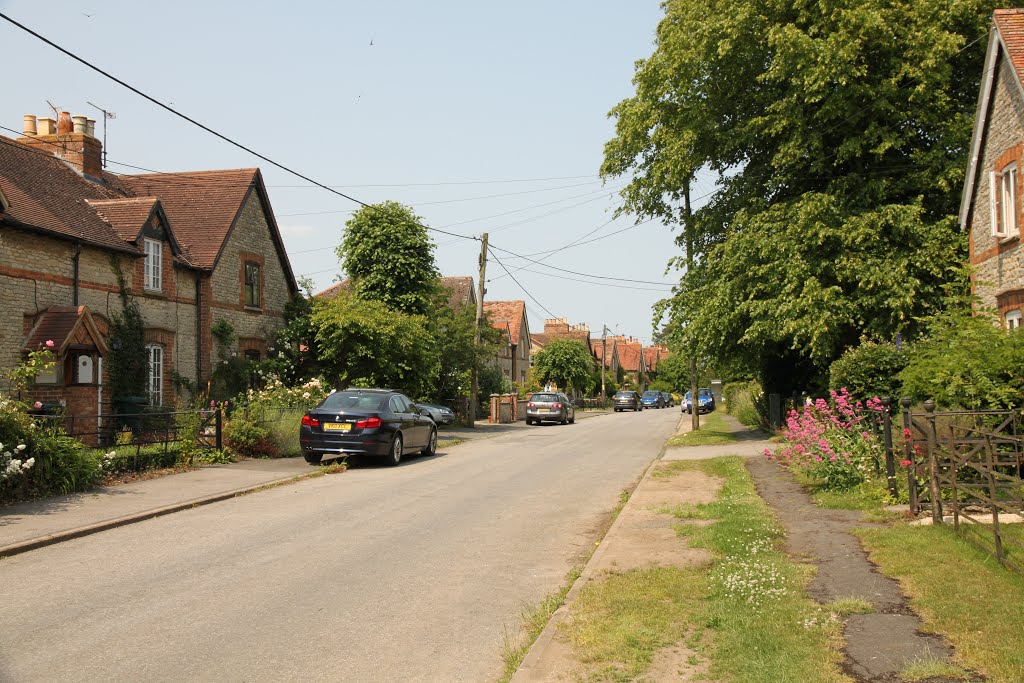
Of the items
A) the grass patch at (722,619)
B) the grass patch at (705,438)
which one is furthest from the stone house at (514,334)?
the grass patch at (722,619)

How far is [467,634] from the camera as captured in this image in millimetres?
5902

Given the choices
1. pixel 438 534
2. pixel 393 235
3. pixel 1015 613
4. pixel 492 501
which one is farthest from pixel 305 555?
pixel 393 235

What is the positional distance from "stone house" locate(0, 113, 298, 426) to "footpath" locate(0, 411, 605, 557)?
538 cm

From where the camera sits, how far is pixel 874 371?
15.5 metres

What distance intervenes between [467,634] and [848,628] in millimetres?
2621

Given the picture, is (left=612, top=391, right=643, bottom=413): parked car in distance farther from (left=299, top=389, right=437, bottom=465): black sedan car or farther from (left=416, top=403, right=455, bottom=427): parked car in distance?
(left=299, top=389, right=437, bottom=465): black sedan car

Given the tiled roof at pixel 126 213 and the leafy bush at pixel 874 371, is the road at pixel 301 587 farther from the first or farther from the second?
the tiled roof at pixel 126 213

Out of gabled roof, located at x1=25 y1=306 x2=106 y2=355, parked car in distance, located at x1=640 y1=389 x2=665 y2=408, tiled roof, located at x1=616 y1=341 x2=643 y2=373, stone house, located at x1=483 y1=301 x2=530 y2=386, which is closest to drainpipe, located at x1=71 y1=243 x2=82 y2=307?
gabled roof, located at x1=25 y1=306 x2=106 y2=355

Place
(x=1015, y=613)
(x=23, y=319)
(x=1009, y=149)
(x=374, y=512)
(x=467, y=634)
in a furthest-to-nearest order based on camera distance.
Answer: (x=23, y=319), (x=1009, y=149), (x=374, y=512), (x=467, y=634), (x=1015, y=613)

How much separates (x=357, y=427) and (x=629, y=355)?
102 meters

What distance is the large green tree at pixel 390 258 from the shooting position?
2998 cm

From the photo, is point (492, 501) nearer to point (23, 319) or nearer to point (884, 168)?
point (23, 319)

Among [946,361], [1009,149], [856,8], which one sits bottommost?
[946,361]

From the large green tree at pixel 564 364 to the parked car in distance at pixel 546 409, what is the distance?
25212mm
